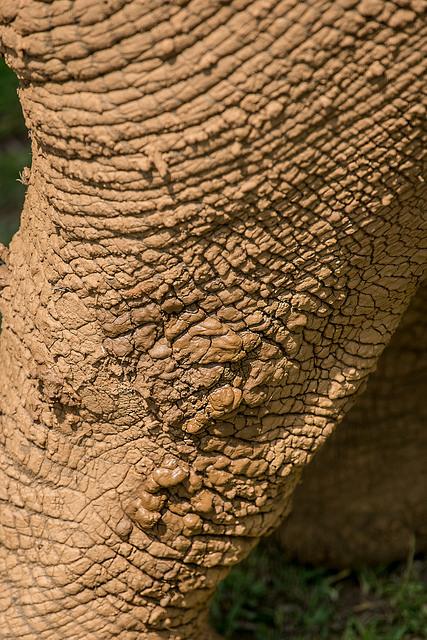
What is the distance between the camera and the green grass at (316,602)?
238cm

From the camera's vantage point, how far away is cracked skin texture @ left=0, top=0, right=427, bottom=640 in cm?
127

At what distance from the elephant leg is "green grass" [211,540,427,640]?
0.19 feet

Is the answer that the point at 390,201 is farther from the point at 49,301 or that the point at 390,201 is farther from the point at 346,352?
the point at 49,301

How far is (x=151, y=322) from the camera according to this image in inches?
56.8

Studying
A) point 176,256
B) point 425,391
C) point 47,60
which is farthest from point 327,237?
point 425,391

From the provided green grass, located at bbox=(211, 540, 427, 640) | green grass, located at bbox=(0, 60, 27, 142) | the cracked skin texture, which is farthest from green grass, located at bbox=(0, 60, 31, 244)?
the cracked skin texture

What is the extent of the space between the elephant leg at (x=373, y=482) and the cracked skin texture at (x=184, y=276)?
0.62 m

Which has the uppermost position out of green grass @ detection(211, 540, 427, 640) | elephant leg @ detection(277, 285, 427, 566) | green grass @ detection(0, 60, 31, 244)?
green grass @ detection(0, 60, 31, 244)

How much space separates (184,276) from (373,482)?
3.95ft

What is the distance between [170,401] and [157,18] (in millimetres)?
571

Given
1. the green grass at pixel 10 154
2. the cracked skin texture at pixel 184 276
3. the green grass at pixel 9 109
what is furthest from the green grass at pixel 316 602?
the green grass at pixel 9 109

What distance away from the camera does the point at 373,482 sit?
95.2 inches

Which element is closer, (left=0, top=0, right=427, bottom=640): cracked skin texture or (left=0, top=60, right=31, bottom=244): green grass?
(left=0, top=0, right=427, bottom=640): cracked skin texture

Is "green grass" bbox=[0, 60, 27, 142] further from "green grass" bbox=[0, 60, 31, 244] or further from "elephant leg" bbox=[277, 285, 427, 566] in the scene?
"elephant leg" bbox=[277, 285, 427, 566]
